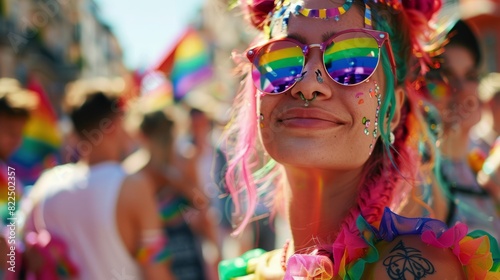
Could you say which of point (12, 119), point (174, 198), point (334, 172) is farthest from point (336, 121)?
point (174, 198)

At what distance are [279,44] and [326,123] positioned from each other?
234 mm

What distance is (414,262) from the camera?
1168mm

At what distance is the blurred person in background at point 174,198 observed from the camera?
167 inches

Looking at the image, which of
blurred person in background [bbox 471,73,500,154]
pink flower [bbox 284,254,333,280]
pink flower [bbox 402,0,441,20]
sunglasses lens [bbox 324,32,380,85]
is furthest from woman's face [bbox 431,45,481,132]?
pink flower [bbox 284,254,333,280]

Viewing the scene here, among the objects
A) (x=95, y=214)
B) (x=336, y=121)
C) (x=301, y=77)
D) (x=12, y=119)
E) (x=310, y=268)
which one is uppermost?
(x=301, y=77)

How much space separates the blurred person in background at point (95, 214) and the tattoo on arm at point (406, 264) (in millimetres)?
2188

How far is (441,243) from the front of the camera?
1.20 m

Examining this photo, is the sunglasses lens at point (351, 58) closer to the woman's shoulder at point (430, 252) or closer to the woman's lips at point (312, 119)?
the woman's lips at point (312, 119)

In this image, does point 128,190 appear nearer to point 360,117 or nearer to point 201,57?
point 360,117

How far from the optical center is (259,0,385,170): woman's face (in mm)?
1401

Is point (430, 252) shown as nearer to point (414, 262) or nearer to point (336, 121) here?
point (414, 262)

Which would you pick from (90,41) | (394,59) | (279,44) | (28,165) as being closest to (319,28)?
(279,44)

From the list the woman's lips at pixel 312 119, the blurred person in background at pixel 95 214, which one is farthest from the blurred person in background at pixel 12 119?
the woman's lips at pixel 312 119

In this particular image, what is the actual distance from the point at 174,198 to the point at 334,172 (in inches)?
118
